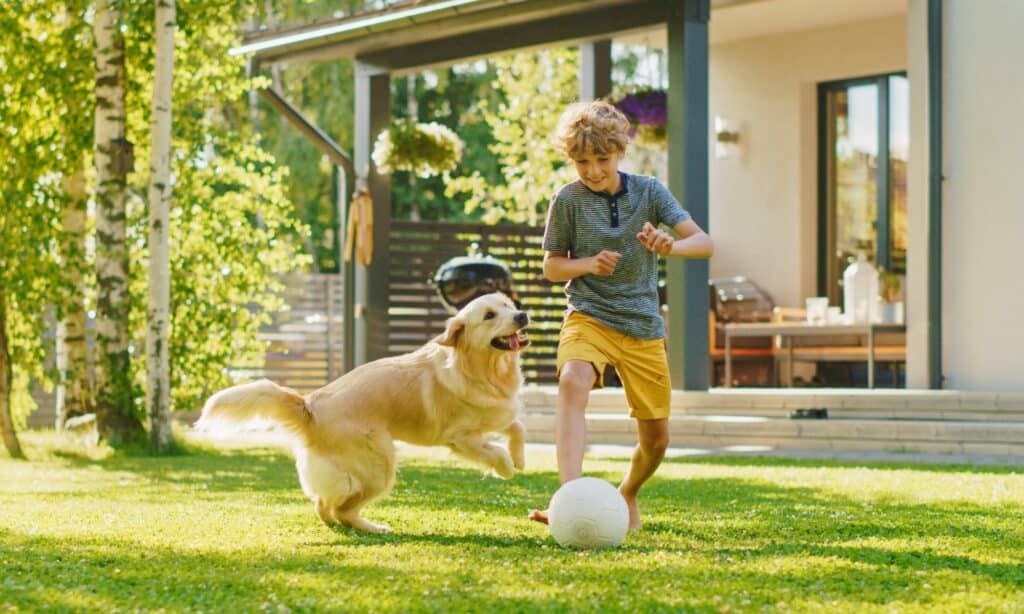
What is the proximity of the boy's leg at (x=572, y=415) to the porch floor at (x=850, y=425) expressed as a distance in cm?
524

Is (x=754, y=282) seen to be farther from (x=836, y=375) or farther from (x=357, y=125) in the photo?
(x=357, y=125)

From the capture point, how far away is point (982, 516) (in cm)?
636

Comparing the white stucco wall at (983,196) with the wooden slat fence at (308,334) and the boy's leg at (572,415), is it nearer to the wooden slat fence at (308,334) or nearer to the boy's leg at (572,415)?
the boy's leg at (572,415)

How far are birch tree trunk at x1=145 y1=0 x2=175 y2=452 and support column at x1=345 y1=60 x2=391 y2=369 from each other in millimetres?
3760

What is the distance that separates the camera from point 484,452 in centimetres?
596

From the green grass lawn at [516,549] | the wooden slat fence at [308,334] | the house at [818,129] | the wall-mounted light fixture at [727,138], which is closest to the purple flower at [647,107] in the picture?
the house at [818,129]

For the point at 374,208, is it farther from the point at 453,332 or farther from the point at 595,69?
the point at 453,332

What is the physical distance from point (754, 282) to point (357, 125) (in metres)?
5.00

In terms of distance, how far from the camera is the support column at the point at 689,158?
1191 centimetres

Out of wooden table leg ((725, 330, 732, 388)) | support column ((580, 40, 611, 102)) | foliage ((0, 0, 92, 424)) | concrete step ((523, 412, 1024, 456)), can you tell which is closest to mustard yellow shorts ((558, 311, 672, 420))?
concrete step ((523, 412, 1024, 456))

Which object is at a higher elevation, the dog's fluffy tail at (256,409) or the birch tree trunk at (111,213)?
the birch tree trunk at (111,213)

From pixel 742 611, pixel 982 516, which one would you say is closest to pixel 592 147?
pixel 742 611

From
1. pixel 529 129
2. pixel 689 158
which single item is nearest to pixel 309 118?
pixel 529 129

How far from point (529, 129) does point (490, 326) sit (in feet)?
74.4
